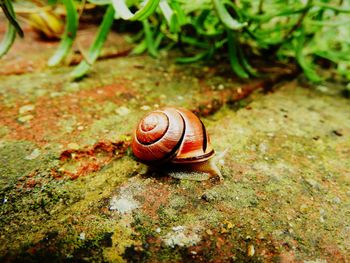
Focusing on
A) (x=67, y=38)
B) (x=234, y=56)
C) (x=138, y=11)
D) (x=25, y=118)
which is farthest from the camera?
(x=234, y=56)

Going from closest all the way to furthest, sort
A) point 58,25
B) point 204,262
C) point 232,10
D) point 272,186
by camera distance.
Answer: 1. point 204,262
2. point 272,186
3. point 232,10
4. point 58,25

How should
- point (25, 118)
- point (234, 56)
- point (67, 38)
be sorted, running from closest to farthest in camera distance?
1. point (25, 118)
2. point (67, 38)
3. point (234, 56)

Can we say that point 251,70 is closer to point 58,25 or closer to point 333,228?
point 333,228

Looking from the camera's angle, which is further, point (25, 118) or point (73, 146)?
point (25, 118)

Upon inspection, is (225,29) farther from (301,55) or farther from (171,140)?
(171,140)

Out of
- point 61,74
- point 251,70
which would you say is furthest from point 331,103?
Result: point 61,74

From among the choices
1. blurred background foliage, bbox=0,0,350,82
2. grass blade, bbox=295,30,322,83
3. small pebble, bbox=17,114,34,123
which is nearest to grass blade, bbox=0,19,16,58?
blurred background foliage, bbox=0,0,350,82

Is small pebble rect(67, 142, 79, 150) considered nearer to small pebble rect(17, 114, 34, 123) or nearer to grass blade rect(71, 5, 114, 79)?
small pebble rect(17, 114, 34, 123)

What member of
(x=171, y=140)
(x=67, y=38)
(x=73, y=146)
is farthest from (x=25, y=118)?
(x=171, y=140)
